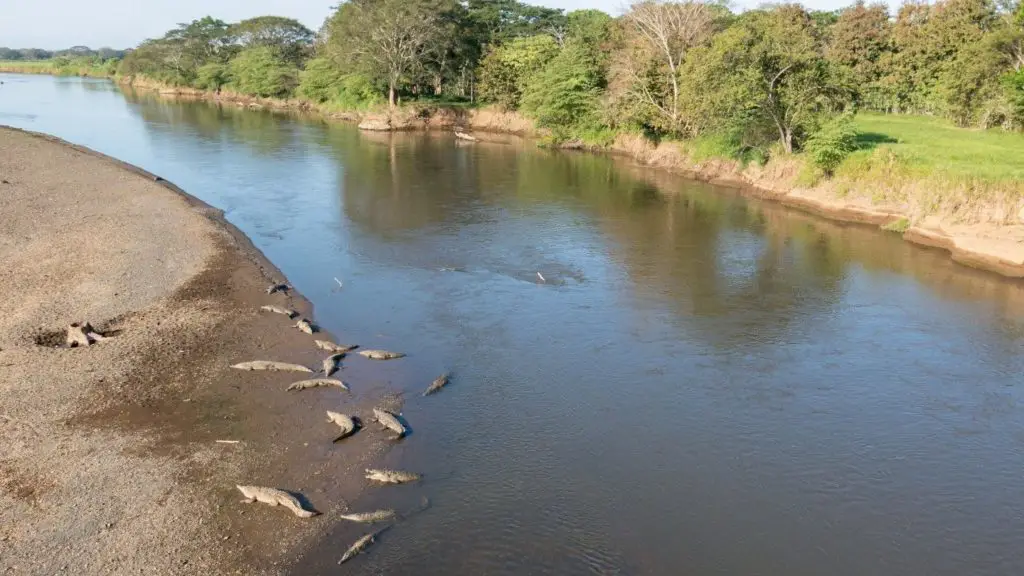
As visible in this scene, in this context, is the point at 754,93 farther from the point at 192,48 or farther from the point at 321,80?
the point at 192,48

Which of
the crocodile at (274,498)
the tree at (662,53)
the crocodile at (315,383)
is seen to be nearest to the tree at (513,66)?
the tree at (662,53)

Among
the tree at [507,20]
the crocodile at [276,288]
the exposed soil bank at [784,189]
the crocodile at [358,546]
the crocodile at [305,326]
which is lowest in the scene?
the crocodile at [358,546]

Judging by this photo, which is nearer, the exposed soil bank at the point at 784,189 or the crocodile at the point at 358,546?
the crocodile at the point at 358,546

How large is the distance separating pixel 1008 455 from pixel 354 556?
14.9 metres

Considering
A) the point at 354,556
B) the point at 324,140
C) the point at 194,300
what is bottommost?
the point at 354,556

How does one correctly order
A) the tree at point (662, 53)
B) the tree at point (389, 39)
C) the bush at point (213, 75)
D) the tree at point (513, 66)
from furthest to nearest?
the bush at point (213, 75)
the tree at point (389, 39)
the tree at point (513, 66)
the tree at point (662, 53)

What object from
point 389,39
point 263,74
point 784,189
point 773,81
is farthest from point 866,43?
point 263,74

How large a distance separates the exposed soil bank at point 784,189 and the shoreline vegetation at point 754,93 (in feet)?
0.36

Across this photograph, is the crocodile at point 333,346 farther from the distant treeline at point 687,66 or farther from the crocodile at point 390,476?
the distant treeline at point 687,66

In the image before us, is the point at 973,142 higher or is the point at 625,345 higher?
the point at 973,142

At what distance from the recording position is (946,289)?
86.3 feet

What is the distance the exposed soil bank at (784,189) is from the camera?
2911 cm

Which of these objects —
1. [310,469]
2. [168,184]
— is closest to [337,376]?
[310,469]

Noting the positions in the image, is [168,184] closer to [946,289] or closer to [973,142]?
[946,289]
